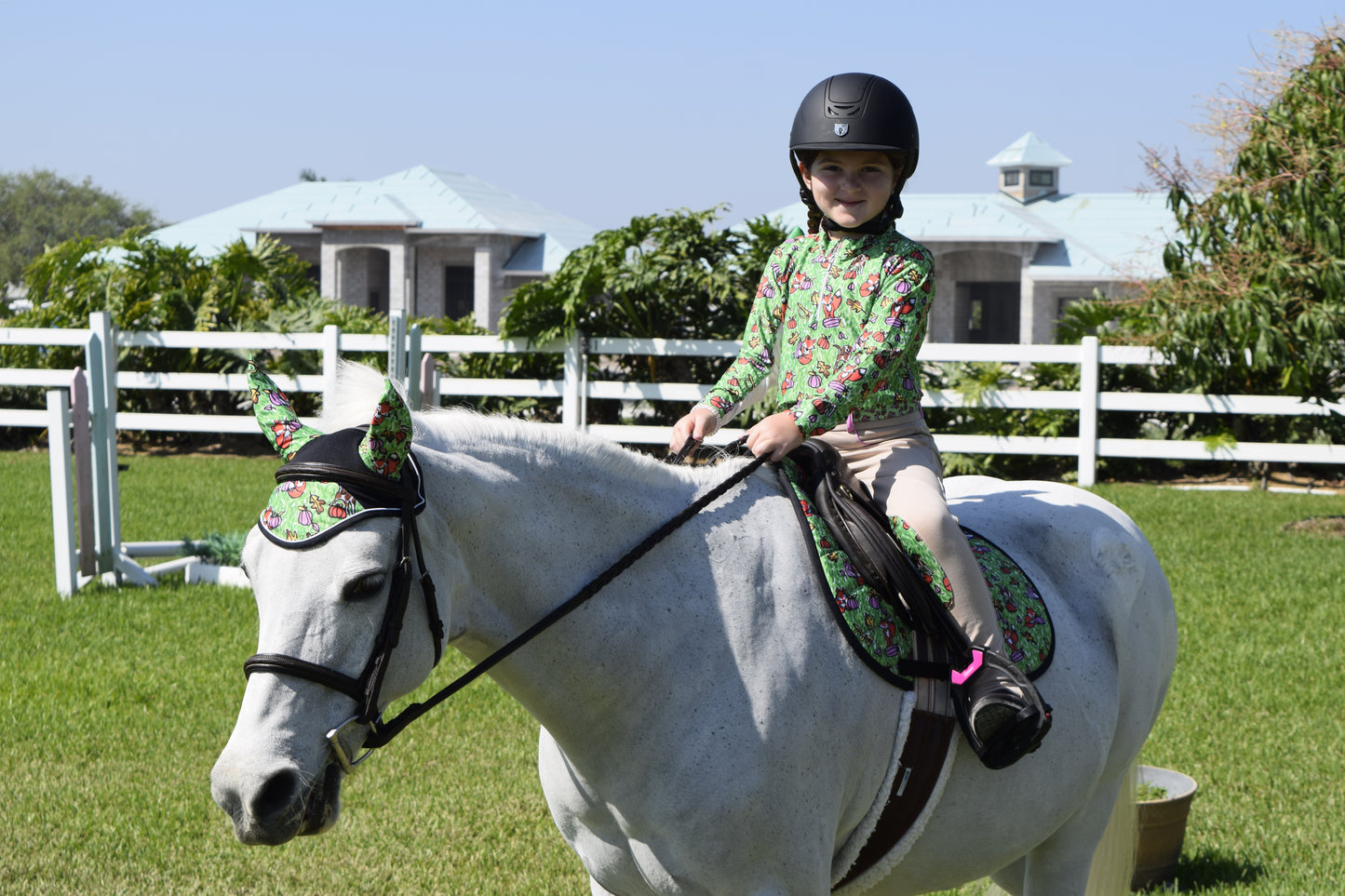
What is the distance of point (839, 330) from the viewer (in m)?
2.87

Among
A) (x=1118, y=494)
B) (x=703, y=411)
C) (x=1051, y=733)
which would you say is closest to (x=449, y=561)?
(x=703, y=411)

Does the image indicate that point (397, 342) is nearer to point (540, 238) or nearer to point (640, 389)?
point (640, 389)

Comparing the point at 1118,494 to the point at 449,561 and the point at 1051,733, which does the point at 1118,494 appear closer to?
the point at 1051,733

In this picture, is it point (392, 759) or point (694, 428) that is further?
point (392, 759)

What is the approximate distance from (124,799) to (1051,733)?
13.1 feet

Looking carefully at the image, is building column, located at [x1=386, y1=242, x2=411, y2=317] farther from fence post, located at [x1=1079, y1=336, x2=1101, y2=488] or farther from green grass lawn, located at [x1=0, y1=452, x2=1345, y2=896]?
green grass lawn, located at [x1=0, y1=452, x2=1345, y2=896]

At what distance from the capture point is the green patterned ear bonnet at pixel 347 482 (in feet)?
6.66

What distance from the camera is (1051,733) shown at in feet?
9.55

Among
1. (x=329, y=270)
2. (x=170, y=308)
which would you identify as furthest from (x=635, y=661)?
(x=329, y=270)

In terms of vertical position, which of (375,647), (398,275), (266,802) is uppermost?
(398,275)

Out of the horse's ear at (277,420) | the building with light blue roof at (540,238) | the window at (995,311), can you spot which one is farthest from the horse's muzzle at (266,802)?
the window at (995,311)

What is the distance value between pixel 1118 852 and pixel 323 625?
111 inches

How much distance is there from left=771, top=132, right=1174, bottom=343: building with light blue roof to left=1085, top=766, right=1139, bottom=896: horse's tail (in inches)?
884

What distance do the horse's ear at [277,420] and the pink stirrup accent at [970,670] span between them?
1470 millimetres
